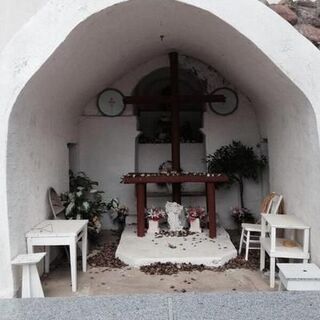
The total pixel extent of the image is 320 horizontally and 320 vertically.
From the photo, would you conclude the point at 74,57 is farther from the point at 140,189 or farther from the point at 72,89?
the point at 140,189

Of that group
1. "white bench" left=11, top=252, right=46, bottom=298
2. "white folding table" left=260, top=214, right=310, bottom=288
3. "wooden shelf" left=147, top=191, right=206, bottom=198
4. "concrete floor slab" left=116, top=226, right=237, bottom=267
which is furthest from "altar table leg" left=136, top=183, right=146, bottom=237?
"white bench" left=11, top=252, right=46, bottom=298

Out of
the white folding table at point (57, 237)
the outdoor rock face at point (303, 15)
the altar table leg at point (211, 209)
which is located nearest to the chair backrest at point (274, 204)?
the altar table leg at point (211, 209)

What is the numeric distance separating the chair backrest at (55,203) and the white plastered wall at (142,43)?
0.63 ft

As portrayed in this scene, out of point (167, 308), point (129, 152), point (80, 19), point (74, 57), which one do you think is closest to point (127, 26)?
point (74, 57)

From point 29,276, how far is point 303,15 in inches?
181

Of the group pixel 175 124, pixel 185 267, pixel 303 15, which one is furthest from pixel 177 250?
pixel 303 15

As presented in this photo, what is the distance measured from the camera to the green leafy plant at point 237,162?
7.52 m

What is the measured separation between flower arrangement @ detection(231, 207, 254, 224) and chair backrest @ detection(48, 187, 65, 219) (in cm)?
344

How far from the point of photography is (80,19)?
4188 millimetres

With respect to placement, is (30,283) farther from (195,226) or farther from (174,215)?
(195,226)

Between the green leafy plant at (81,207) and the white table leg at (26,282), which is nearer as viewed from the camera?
A: the white table leg at (26,282)

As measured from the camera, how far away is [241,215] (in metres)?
7.62

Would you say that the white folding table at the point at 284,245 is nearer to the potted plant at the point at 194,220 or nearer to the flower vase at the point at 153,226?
the potted plant at the point at 194,220

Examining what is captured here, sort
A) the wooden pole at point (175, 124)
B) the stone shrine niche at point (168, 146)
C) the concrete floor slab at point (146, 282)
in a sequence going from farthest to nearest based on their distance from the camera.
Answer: the stone shrine niche at point (168, 146), the wooden pole at point (175, 124), the concrete floor slab at point (146, 282)
